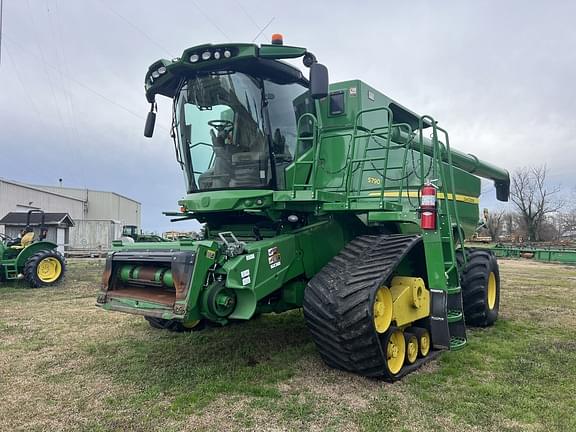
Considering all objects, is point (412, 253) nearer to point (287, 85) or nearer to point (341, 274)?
point (341, 274)

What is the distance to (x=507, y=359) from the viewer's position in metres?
4.96

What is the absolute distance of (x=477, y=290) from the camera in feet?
21.0

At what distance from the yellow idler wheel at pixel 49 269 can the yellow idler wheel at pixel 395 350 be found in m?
10.1

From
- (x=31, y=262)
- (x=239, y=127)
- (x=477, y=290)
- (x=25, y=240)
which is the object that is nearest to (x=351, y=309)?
(x=239, y=127)

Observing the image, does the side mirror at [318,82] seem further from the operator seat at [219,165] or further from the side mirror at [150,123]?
the side mirror at [150,123]

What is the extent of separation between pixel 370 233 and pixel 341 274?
4.09 feet

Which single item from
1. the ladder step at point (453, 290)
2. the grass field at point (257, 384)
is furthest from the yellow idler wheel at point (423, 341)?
the ladder step at point (453, 290)

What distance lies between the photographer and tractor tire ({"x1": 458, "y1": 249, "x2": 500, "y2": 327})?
6359 mm

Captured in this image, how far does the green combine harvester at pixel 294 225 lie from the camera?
3920 mm

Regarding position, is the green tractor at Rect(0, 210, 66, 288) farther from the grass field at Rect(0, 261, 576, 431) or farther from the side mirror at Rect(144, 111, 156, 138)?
the side mirror at Rect(144, 111, 156, 138)

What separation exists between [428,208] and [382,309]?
1012 millimetres

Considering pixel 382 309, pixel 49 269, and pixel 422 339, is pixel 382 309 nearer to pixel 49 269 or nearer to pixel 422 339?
pixel 422 339

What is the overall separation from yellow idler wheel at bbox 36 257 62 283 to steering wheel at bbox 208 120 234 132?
8.80 metres

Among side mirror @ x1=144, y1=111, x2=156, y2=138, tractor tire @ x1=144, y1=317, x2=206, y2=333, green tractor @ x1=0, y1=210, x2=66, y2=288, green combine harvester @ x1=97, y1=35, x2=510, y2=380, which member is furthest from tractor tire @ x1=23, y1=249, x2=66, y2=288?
side mirror @ x1=144, y1=111, x2=156, y2=138
